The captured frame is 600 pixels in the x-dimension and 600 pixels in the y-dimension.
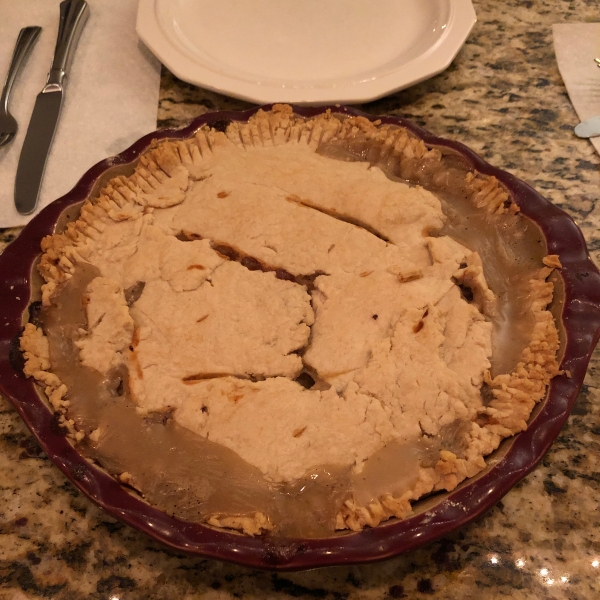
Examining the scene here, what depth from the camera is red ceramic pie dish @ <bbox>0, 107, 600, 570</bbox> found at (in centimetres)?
62

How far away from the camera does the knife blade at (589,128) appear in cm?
124

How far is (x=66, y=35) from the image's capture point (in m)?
1.40

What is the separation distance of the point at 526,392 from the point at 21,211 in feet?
3.49

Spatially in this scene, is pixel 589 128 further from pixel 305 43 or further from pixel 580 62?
pixel 305 43

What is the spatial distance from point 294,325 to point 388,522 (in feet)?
→ 1.01

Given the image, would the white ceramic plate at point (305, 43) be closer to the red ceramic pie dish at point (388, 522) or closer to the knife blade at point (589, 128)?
the knife blade at point (589, 128)

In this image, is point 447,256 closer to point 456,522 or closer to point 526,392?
point 526,392

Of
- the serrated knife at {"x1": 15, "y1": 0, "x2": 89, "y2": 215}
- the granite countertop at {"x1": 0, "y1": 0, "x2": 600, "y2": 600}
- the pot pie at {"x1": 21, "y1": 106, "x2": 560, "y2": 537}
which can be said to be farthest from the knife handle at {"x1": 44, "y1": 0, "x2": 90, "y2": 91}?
the granite countertop at {"x1": 0, "y1": 0, "x2": 600, "y2": 600}

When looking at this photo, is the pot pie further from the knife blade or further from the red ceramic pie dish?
the knife blade

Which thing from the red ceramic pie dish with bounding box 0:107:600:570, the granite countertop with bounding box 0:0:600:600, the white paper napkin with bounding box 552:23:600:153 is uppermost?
the white paper napkin with bounding box 552:23:600:153

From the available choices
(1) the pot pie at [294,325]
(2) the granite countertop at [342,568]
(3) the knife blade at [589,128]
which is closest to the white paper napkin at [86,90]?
(1) the pot pie at [294,325]

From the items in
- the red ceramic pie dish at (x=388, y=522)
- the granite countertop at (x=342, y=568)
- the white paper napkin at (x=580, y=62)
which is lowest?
the granite countertop at (x=342, y=568)

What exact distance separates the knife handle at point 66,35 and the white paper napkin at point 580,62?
132 cm

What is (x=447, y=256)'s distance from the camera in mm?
843
